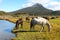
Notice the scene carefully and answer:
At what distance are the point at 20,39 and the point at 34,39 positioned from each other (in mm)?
1515

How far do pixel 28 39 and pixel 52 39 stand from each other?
2.60 metres

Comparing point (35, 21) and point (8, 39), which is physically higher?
point (35, 21)

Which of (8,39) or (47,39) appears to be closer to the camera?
(47,39)

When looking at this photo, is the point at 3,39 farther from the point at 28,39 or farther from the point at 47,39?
the point at 47,39

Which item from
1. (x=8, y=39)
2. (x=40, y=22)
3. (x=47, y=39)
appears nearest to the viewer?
(x=47, y=39)

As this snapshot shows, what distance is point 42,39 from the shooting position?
59.2 ft

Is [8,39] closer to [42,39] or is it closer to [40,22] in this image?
[42,39]

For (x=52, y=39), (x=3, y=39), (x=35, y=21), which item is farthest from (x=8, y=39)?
(x=35, y=21)

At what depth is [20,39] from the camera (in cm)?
1833

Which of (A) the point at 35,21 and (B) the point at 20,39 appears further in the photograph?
(A) the point at 35,21

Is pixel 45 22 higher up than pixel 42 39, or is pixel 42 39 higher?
pixel 45 22

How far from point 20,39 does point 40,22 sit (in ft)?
25.7

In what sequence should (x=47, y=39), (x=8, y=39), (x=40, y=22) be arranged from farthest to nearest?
(x=40, y=22) < (x=8, y=39) < (x=47, y=39)

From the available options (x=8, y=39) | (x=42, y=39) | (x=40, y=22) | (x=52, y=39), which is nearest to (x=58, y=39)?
(x=52, y=39)
